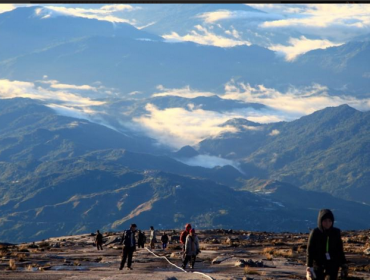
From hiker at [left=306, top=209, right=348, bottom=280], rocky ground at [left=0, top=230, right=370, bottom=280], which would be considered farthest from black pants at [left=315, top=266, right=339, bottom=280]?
rocky ground at [left=0, top=230, right=370, bottom=280]

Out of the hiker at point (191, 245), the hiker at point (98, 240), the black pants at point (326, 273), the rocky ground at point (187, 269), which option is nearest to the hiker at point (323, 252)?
the black pants at point (326, 273)

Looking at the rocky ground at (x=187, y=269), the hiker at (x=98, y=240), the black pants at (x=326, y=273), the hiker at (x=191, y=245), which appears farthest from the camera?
the hiker at (x=98, y=240)

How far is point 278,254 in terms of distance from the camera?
2266 inches

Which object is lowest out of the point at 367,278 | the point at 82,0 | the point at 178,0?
the point at 367,278

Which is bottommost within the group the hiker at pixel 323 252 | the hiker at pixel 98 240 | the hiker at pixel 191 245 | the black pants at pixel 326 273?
the black pants at pixel 326 273

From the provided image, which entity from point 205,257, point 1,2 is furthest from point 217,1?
point 205,257

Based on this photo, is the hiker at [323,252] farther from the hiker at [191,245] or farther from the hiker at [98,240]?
the hiker at [98,240]

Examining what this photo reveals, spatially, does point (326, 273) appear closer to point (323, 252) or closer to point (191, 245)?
point (323, 252)

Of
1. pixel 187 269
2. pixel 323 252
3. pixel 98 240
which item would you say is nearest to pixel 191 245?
pixel 187 269

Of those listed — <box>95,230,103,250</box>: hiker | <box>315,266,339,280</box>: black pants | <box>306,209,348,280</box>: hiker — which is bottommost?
<box>315,266,339,280</box>: black pants

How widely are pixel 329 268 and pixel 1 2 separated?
38.9 ft

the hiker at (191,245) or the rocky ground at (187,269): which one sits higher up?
the hiker at (191,245)

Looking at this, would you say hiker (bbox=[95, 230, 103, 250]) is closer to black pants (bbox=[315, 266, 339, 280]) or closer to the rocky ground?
the rocky ground

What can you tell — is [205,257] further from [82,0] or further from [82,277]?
[82,0]
